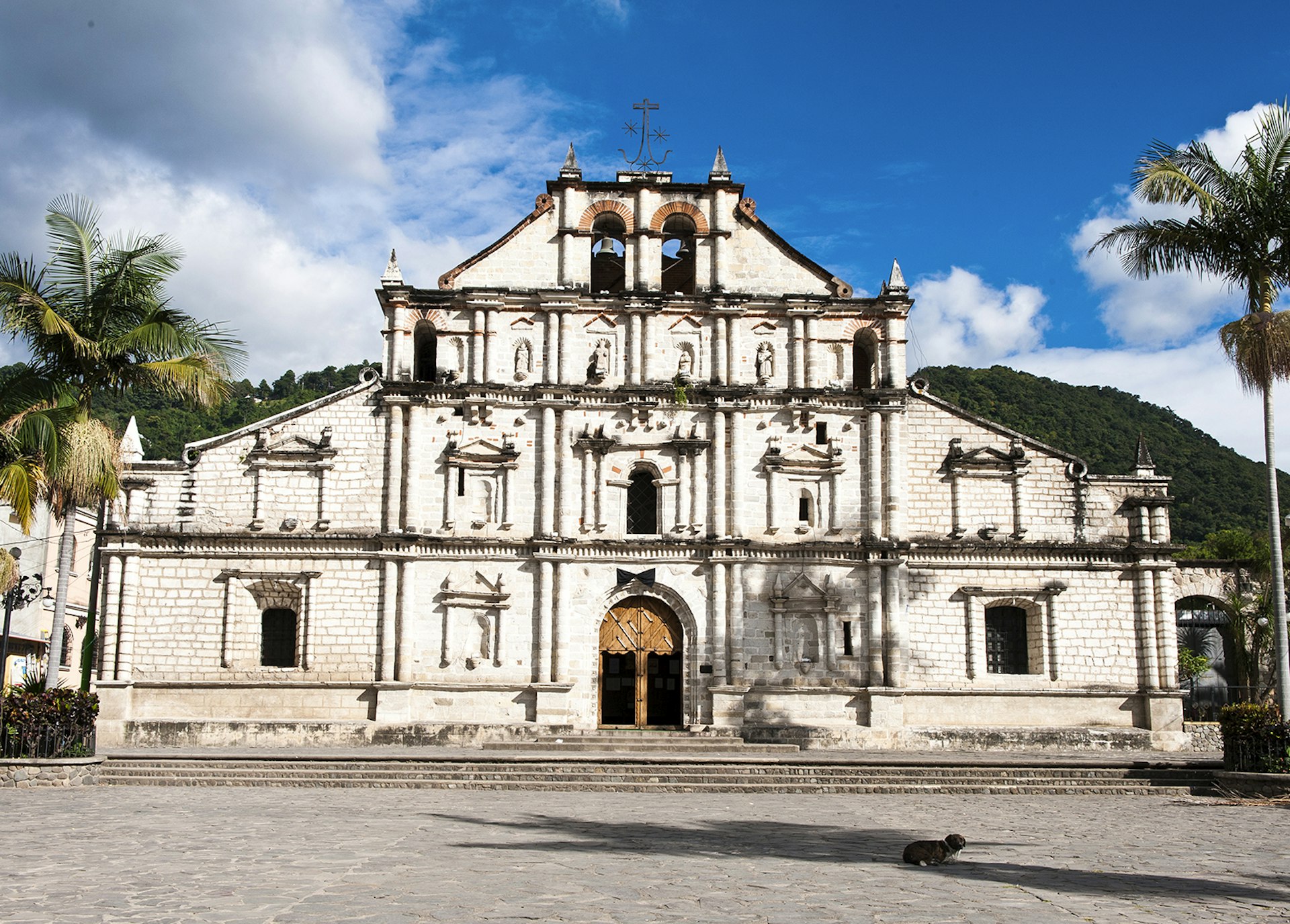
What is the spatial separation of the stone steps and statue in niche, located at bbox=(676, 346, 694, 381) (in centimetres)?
1124

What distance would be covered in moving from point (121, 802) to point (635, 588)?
14.2 m

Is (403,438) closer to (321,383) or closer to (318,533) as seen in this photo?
(318,533)

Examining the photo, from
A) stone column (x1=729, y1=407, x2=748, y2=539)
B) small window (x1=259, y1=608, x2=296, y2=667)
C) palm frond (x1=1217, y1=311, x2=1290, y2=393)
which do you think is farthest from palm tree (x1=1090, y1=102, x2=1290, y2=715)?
small window (x1=259, y1=608, x2=296, y2=667)

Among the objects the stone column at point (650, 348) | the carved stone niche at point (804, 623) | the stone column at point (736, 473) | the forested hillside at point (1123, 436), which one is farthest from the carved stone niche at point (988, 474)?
the forested hillside at point (1123, 436)

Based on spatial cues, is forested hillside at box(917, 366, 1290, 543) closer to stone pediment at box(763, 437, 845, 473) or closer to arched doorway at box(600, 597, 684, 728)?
stone pediment at box(763, 437, 845, 473)

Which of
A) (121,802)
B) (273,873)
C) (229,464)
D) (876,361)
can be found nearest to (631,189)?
(876,361)

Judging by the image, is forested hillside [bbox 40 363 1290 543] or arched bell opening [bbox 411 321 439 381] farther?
forested hillside [bbox 40 363 1290 543]

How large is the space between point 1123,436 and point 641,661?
188 feet

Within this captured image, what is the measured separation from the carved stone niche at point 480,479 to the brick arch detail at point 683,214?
7.50m

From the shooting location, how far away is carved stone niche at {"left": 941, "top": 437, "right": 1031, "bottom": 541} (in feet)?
100

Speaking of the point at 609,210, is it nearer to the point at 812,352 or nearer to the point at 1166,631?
the point at 812,352

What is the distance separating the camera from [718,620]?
97.0 feet

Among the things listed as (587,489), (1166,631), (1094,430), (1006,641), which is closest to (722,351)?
(587,489)

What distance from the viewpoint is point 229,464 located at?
29.8m
